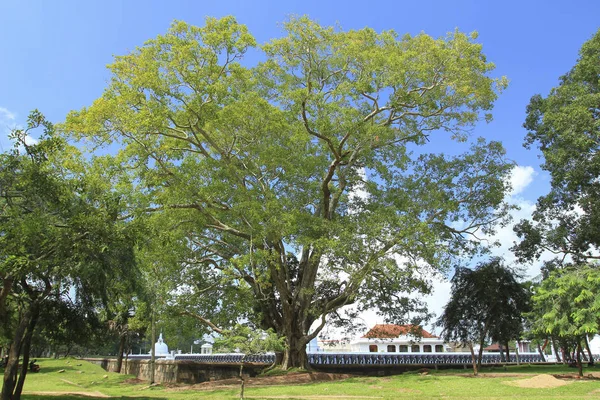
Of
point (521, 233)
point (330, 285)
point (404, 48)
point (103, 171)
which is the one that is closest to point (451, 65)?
point (404, 48)

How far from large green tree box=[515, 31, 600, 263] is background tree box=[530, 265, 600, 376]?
464 centimetres

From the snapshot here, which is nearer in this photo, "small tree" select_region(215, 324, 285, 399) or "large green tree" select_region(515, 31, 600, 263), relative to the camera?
"small tree" select_region(215, 324, 285, 399)

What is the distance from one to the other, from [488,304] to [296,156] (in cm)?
1350

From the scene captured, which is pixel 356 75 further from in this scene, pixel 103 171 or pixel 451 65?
pixel 103 171

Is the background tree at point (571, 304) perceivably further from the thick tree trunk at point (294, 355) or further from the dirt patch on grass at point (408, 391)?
the thick tree trunk at point (294, 355)

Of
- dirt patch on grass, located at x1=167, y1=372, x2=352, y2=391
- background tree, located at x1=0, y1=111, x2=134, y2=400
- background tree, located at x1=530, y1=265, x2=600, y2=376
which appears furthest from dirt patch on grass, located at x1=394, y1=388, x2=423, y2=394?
background tree, located at x1=0, y1=111, x2=134, y2=400

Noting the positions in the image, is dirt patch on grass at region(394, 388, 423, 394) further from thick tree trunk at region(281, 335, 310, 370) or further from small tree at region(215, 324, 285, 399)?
thick tree trunk at region(281, 335, 310, 370)

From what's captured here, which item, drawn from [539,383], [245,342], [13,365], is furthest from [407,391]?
[13,365]

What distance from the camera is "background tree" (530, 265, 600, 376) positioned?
559 inches

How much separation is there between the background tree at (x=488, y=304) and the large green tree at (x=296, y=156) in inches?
182

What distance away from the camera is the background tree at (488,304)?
24.2 m

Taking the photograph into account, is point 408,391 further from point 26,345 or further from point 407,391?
point 26,345

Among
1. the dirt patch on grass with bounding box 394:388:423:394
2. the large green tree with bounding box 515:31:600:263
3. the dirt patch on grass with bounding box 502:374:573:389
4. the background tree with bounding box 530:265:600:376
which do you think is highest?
the large green tree with bounding box 515:31:600:263

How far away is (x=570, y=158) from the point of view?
19047mm
